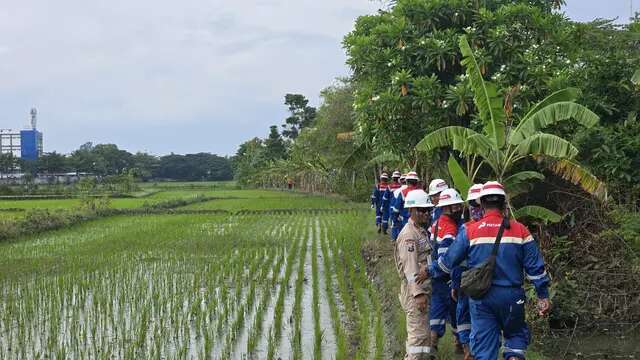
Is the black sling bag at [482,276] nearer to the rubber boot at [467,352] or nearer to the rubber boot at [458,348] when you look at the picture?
the rubber boot at [467,352]

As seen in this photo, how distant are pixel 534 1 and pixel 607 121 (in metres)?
2.73

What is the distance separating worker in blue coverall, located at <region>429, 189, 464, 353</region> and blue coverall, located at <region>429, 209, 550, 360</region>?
2.64ft

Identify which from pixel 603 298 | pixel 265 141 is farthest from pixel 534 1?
pixel 265 141

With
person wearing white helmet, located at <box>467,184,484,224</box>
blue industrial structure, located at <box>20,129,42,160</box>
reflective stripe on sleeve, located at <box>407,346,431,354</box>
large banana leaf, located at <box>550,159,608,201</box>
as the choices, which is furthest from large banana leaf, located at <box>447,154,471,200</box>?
blue industrial structure, located at <box>20,129,42,160</box>

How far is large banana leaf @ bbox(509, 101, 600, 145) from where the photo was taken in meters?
7.78

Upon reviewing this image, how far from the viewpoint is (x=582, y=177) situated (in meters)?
7.64

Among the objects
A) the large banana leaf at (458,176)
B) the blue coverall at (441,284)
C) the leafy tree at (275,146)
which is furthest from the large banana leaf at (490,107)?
the leafy tree at (275,146)

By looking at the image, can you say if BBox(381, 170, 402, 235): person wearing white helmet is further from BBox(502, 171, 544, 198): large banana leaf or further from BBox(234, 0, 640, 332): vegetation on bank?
BBox(502, 171, 544, 198): large banana leaf

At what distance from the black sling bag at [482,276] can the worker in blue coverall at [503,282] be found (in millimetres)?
38

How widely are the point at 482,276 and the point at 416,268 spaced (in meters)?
1.04

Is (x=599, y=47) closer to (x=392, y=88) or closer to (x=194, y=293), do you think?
(x=392, y=88)

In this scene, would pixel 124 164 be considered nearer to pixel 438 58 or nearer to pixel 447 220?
pixel 438 58

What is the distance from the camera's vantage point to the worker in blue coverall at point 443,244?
5379 mm

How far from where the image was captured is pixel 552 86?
29.9ft
